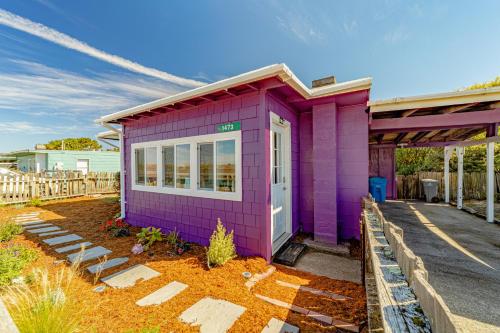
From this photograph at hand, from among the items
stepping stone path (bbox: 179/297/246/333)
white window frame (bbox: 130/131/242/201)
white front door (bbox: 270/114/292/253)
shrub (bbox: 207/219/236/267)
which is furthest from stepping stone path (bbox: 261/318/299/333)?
white window frame (bbox: 130/131/242/201)

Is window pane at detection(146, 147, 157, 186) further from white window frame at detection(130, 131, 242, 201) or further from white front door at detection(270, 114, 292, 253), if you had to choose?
white front door at detection(270, 114, 292, 253)

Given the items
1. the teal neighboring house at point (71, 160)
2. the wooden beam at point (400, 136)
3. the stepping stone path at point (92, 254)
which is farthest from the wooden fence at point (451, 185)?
the teal neighboring house at point (71, 160)

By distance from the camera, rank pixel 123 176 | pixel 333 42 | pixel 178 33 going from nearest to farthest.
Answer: pixel 123 176 < pixel 333 42 < pixel 178 33

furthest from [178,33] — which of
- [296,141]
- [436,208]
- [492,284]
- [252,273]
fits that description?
[436,208]

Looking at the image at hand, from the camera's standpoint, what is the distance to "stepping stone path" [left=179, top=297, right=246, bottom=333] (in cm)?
213

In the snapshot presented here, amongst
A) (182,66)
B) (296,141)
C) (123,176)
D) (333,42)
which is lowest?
(123,176)

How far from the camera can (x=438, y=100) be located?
13.1ft

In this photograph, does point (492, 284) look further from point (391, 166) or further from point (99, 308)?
point (391, 166)

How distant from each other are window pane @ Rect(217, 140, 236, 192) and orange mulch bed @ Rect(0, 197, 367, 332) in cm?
142

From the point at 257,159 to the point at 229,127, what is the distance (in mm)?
930

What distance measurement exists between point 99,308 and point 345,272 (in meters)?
3.61

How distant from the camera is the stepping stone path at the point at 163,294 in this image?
2.56 metres

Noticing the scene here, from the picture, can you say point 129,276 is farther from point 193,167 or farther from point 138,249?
point 193,167

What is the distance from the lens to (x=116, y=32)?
811 cm
